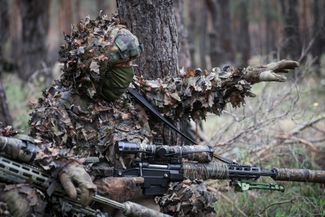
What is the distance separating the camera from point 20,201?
284cm

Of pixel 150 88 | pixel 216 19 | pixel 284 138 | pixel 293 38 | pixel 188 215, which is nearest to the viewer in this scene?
pixel 188 215

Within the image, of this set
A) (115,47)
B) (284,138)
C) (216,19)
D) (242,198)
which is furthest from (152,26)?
(216,19)

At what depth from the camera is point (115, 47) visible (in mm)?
3242

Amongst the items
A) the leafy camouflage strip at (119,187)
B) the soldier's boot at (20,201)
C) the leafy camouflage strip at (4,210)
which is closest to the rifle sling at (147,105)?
the leafy camouflage strip at (119,187)

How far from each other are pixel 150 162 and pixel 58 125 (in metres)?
0.64

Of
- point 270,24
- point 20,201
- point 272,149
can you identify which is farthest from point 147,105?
point 270,24

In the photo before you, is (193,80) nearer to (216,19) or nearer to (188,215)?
(188,215)

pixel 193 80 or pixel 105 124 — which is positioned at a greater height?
pixel 193 80

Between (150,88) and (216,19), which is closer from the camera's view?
(150,88)

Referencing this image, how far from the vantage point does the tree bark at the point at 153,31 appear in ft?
13.4

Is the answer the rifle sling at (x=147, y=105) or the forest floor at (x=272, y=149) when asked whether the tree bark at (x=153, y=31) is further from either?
the forest floor at (x=272, y=149)

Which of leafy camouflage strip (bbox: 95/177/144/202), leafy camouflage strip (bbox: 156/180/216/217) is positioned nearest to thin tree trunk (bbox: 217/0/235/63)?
leafy camouflage strip (bbox: 156/180/216/217)

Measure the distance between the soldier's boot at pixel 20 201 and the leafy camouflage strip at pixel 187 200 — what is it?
3.09 feet

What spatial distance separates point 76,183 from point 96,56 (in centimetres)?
85
